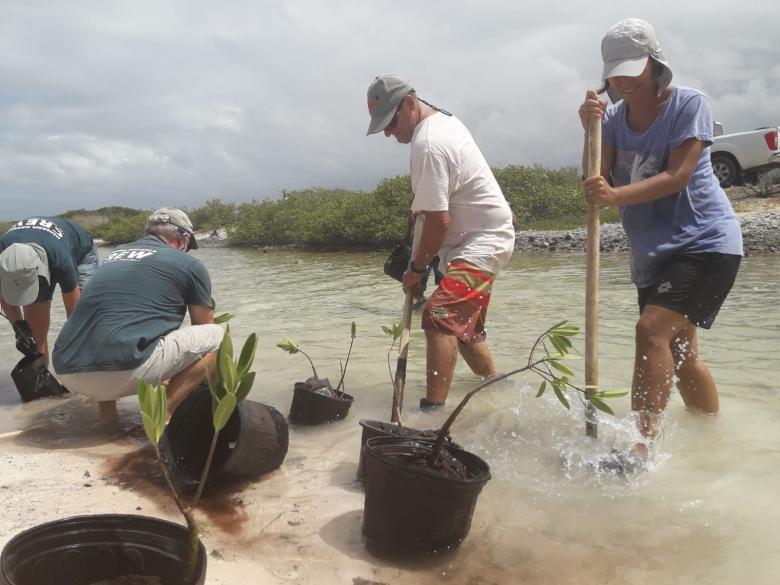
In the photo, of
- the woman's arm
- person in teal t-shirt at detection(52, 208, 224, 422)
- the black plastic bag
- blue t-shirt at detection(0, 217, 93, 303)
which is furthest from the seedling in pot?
blue t-shirt at detection(0, 217, 93, 303)

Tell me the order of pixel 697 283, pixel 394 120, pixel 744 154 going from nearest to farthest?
1. pixel 697 283
2. pixel 394 120
3. pixel 744 154

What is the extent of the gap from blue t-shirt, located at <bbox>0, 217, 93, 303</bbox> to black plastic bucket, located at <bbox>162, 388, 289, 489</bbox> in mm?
2288

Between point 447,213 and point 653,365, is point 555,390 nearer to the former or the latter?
point 653,365

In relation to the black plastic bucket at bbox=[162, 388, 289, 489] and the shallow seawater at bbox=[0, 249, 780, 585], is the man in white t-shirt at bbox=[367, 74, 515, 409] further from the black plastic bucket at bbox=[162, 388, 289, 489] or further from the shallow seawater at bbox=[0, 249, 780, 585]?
the black plastic bucket at bbox=[162, 388, 289, 489]

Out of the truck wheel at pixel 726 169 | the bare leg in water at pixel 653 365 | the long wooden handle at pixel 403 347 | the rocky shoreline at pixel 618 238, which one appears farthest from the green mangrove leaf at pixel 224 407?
the truck wheel at pixel 726 169

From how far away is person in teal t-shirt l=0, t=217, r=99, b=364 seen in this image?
4609mm

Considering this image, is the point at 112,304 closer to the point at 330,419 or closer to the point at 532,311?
the point at 330,419

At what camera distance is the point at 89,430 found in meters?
4.02

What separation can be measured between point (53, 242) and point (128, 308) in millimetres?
1674

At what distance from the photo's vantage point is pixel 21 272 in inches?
180

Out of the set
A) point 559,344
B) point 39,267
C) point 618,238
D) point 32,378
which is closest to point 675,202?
point 559,344

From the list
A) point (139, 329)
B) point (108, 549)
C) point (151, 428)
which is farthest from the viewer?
point (139, 329)

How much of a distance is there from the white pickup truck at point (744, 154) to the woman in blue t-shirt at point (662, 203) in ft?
40.8

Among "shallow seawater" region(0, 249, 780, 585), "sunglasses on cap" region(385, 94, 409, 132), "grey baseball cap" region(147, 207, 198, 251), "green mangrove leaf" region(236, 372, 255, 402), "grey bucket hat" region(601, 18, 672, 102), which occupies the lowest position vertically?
"shallow seawater" region(0, 249, 780, 585)
